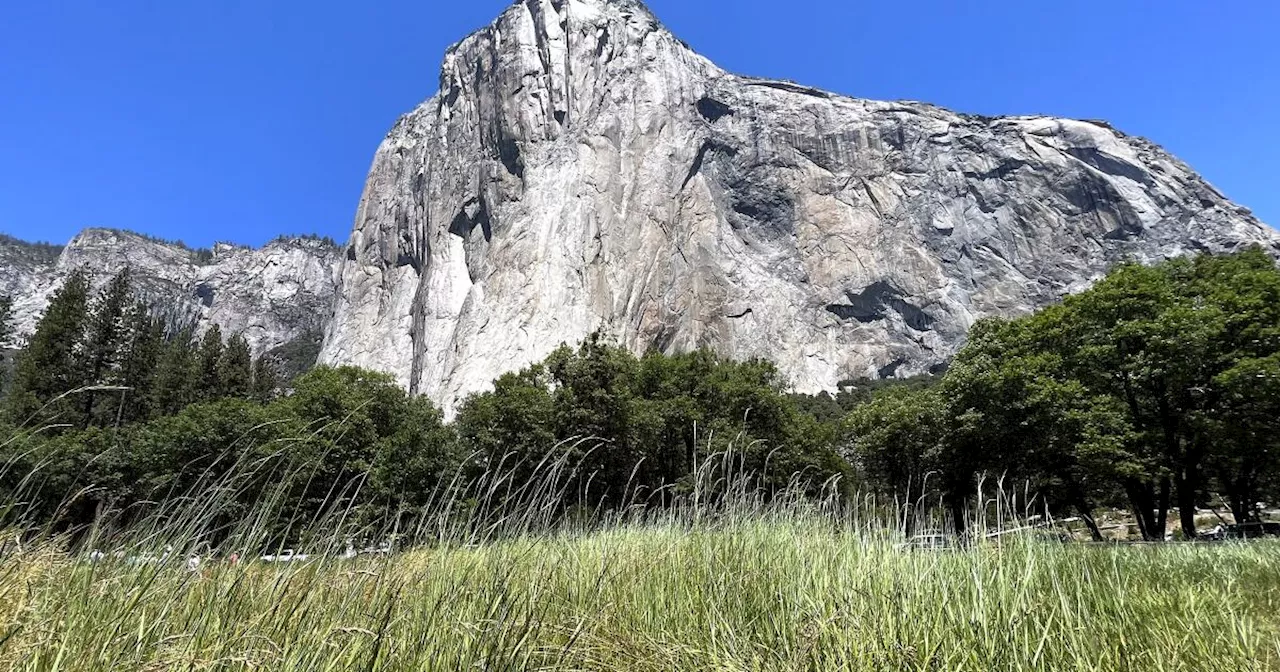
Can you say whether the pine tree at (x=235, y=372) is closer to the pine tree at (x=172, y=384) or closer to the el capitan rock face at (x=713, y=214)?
the pine tree at (x=172, y=384)

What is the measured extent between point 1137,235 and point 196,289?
17055cm

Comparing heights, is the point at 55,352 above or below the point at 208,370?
below

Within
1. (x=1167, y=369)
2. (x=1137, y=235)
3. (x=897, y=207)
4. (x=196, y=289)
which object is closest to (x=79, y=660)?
(x=1167, y=369)

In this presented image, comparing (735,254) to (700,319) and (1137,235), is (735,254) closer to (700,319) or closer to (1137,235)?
(700,319)

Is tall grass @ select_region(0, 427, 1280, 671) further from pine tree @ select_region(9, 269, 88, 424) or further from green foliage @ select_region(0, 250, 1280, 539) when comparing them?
pine tree @ select_region(9, 269, 88, 424)

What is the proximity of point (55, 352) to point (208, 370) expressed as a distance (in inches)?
365

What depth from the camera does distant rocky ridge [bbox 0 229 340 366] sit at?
129375 millimetres

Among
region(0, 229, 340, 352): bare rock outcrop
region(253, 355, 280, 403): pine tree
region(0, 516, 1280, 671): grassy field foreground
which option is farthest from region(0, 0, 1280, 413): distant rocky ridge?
region(0, 516, 1280, 671): grassy field foreground

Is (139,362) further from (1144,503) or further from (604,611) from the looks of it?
(1144,503)

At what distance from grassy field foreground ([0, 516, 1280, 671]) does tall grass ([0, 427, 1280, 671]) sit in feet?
0.05

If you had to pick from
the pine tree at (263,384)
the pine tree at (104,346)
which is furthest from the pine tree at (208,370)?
the pine tree at (104,346)

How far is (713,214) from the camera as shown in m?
85.4

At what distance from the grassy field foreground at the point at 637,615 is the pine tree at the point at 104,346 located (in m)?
43.2

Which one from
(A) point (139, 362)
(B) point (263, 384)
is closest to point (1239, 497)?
(B) point (263, 384)
